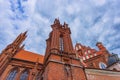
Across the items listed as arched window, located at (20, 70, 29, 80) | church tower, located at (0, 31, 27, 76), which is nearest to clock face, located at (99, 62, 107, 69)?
arched window, located at (20, 70, 29, 80)

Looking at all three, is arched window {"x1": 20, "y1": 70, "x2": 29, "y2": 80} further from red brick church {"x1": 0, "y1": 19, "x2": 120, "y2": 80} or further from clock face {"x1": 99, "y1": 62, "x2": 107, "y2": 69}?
clock face {"x1": 99, "y1": 62, "x2": 107, "y2": 69}

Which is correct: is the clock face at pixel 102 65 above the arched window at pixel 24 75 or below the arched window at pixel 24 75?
above

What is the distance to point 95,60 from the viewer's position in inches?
1134

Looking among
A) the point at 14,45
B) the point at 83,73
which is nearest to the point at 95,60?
the point at 83,73

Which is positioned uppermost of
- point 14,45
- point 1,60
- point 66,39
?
point 14,45

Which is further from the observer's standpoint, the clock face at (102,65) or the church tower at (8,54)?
the clock face at (102,65)

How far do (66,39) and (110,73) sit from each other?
7.65m

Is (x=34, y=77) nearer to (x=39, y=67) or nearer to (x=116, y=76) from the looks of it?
(x=39, y=67)

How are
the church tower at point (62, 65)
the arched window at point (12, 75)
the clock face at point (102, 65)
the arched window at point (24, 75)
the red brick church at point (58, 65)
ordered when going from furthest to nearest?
the clock face at point (102, 65)
the arched window at point (24, 75)
the arched window at point (12, 75)
the red brick church at point (58, 65)
the church tower at point (62, 65)

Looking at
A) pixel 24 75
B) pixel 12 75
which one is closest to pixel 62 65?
pixel 24 75

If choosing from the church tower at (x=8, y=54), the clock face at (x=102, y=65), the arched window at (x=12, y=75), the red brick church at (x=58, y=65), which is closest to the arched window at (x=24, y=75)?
the red brick church at (x=58, y=65)

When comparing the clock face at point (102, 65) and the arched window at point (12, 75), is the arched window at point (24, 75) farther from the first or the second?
the clock face at point (102, 65)

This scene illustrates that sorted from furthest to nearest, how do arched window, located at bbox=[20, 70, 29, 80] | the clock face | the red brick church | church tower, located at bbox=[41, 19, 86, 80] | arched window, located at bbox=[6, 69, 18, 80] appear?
the clock face < arched window, located at bbox=[20, 70, 29, 80] < arched window, located at bbox=[6, 69, 18, 80] < the red brick church < church tower, located at bbox=[41, 19, 86, 80]

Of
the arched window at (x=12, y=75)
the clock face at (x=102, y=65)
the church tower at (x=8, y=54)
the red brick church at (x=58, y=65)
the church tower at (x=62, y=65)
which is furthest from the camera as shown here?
the clock face at (x=102, y=65)
